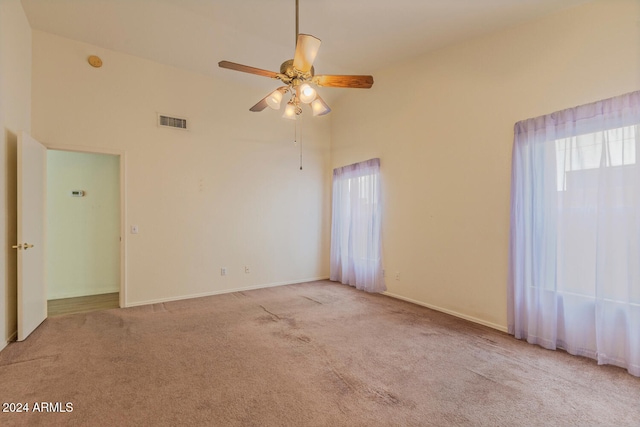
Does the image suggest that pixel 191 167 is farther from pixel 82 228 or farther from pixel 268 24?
pixel 268 24

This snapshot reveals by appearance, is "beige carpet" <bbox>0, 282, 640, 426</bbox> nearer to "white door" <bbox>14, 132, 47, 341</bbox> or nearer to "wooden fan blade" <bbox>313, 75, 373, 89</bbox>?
"white door" <bbox>14, 132, 47, 341</bbox>

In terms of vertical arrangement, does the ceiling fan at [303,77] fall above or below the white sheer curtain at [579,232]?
above

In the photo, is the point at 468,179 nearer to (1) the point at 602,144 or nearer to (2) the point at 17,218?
(1) the point at 602,144

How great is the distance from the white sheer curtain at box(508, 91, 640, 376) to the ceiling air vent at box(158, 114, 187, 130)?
4.39 m

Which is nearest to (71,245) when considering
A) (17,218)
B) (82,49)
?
(17,218)

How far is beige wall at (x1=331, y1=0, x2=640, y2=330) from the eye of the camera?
8.49 feet

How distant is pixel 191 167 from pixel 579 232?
4.80 metres

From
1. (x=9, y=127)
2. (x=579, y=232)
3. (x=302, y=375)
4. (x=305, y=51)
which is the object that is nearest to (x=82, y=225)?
(x=9, y=127)

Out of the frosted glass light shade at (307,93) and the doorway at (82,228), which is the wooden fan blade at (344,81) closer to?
the frosted glass light shade at (307,93)

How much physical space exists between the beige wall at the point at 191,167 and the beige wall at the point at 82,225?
3.46 ft

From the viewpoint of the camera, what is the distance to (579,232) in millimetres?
2605

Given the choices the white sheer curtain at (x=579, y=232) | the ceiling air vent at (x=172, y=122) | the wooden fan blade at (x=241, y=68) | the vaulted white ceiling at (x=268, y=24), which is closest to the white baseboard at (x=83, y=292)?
the ceiling air vent at (x=172, y=122)

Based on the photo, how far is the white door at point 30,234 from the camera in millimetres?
2822

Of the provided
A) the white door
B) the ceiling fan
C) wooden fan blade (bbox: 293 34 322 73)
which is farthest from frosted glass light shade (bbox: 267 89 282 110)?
the white door
